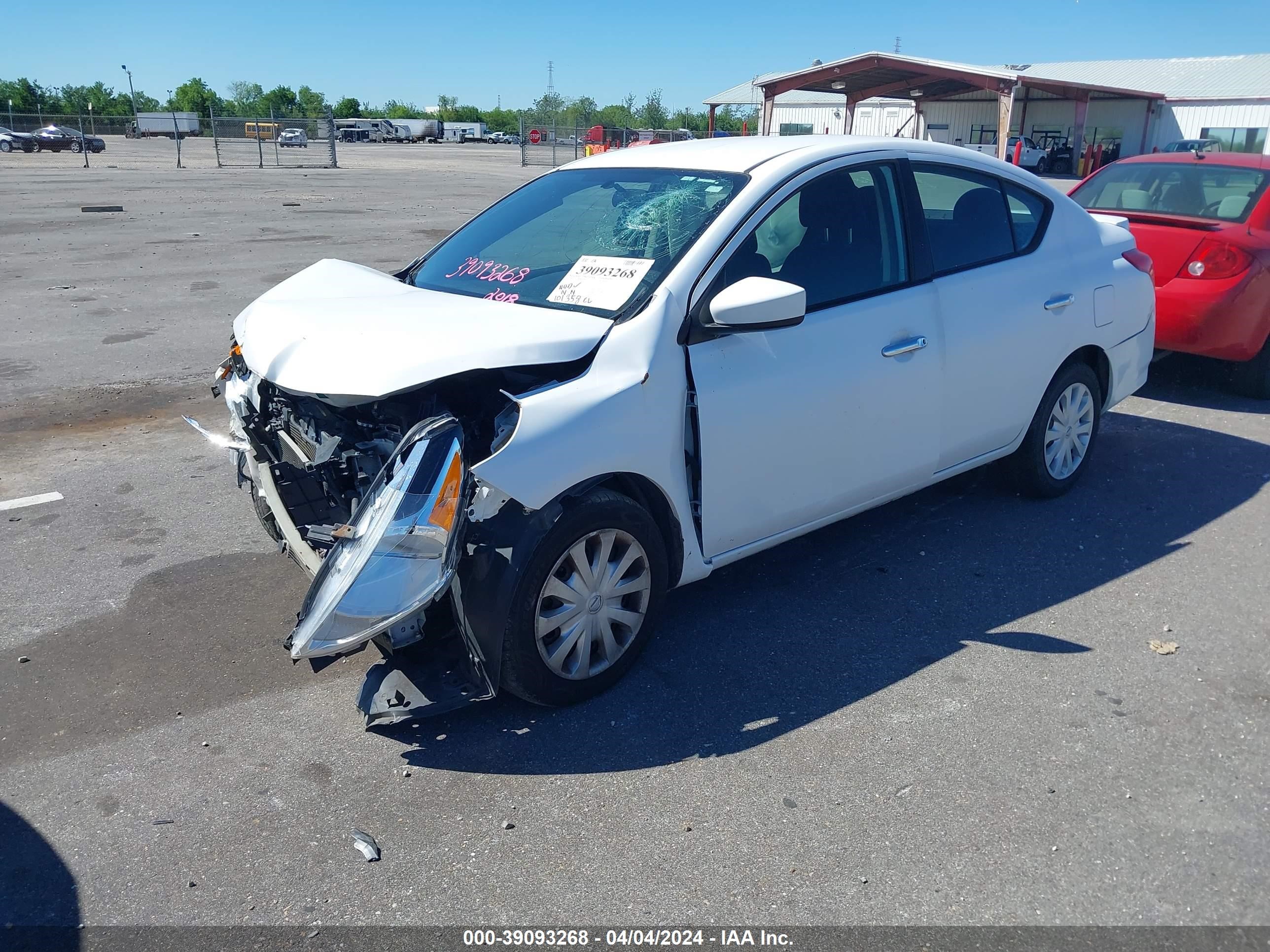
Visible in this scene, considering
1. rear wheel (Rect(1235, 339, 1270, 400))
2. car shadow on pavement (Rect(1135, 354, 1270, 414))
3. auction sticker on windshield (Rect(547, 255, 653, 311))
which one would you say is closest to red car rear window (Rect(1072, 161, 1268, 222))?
rear wheel (Rect(1235, 339, 1270, 400))

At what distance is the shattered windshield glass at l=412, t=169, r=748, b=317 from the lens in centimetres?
378

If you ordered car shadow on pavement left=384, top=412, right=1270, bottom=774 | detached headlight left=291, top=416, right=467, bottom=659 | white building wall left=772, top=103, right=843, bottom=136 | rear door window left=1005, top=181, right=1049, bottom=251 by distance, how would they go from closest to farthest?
1. detached headlight left=291, top=416, right=467, bottom=659
2. car shadow on pavement left=384, top=412, right=1270, bottom=774
3. rear door window left=1005, top=181, right=1049, bottom=251
4. white building wall left=772, top=103, right=843, bottom=136

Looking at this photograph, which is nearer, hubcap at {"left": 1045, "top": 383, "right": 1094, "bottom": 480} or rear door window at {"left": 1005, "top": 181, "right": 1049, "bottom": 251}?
rear door window at {"left": 1005, "top": 181, "right": 1049, "bottom": 251}

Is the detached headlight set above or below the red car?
below

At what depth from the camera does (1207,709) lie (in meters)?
3.62

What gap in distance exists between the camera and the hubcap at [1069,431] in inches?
209

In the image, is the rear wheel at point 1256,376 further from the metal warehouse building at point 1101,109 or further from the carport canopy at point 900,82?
the metal warehouse building at point 1101,109

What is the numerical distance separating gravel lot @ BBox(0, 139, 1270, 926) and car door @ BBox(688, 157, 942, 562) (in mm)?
550

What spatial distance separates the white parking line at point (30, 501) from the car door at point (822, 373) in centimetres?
379

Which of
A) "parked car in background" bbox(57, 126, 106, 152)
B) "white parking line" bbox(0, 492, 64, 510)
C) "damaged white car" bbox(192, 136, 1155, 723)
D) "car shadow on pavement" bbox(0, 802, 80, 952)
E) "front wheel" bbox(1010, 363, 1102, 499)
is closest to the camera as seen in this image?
"car shadow on pavement" bbox(0, 802, 80, 952)

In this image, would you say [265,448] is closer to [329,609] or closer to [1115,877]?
[329,609]

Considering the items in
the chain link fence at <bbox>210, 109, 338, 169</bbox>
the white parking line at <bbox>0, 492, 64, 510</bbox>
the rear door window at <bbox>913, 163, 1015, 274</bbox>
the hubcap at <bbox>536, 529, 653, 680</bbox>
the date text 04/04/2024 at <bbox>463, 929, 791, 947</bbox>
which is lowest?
the date text 04/04/2024 at <bbox>463, 929, 791, 947</bbox>

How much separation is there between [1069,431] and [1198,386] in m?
3.55

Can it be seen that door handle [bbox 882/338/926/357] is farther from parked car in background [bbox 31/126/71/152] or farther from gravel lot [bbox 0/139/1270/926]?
parked car in background [bbox 31/126/71/152]
